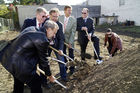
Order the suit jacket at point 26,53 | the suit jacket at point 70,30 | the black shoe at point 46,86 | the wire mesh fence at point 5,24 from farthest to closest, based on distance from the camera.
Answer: the wire mesh fence at point 5,24 < the suit jacket at point 70,30 < the black shoe at point 46,86 < the suit jacket at point 26,53

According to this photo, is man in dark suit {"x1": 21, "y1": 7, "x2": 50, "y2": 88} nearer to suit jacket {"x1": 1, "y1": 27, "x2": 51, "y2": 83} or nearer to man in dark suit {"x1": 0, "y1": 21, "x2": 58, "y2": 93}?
man in dark suit {"x1": 0, "y1": 21, "x2": 58, "y2": 93}

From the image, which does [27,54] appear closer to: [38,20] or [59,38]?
[38,20]

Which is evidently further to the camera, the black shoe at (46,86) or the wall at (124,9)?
the wall at (124,9)

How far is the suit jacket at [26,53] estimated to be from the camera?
212 cm

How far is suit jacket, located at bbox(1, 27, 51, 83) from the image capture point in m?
2.12

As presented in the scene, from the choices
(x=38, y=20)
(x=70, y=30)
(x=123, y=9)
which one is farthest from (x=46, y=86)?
(x=123, y=9)

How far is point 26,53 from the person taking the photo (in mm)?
2189

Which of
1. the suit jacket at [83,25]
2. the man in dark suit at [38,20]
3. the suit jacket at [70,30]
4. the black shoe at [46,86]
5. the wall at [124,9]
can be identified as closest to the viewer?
the man in dark suit at [38,20]

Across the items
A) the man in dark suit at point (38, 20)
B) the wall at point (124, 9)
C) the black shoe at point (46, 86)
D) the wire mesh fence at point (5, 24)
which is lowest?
the black shoe at point (46, 86)

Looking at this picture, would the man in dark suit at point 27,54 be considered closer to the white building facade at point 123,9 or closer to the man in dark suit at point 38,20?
the man in dark suit at point 38,20

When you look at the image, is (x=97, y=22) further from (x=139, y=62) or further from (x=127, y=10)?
(x=139, y=62)

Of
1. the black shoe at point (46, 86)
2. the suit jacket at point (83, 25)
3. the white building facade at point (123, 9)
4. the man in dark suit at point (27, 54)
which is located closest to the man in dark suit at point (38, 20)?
the black shoe at point (46, 86)

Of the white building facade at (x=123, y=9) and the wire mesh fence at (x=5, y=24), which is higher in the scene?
the white building facade at (x=123, y=9)

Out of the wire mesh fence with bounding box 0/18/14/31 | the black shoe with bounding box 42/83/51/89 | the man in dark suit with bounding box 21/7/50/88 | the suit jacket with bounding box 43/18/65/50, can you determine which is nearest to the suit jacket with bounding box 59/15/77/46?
the suit jacket with bounding box 43/18/65/50
